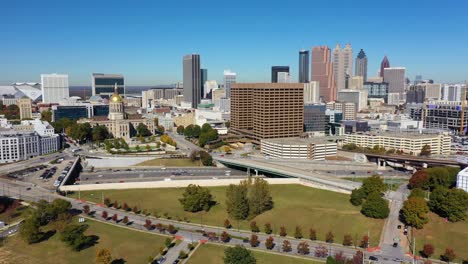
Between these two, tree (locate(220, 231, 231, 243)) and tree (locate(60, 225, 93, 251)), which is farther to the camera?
tree (locate(220, 231, 231, 243))

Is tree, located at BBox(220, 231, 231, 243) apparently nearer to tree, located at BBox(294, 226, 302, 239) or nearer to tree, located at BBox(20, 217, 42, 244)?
tree, located at BBox(294, 226, 302, 239)

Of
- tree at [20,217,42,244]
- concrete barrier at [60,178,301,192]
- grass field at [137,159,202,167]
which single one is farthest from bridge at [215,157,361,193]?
tree at [20,217,42,244]

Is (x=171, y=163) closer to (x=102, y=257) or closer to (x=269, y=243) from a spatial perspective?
(x=269, y=243)

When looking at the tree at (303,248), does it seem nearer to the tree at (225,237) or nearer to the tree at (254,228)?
the tree at (254,228)

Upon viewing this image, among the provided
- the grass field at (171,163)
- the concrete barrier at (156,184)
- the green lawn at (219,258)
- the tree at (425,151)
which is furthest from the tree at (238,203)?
the tree at (425,151)

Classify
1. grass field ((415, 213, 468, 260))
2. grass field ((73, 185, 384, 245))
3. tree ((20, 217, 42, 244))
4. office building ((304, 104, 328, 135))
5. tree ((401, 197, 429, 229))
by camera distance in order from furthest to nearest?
1. office building ((304, 104, 328, 135))
2. grass field ((73, 185, 384, 245))
3. tree ((401, 197, 429, 229))
4. tree ((20, 217, 42, 244))
5. grass field ((415, 213, 468, 260))
